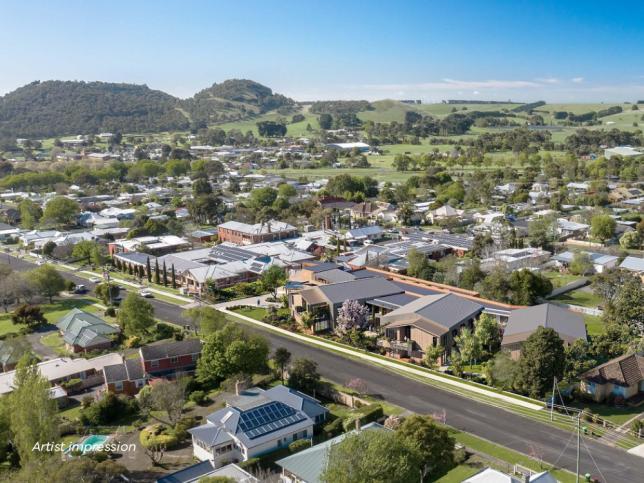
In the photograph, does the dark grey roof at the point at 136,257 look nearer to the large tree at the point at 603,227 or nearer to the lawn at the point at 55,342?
the lawn at the point at 55,342

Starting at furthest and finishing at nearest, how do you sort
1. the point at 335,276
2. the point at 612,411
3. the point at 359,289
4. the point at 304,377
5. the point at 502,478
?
the point at 335,276
the point at 359,289
the point at 304,377
the point at 612,411
the point at 502,478

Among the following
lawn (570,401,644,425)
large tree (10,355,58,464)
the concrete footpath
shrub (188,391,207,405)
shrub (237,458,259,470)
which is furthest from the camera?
shrub (188,391,207,405)

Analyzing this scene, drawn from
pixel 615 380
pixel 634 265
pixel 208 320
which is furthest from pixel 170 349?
pixel 634 265

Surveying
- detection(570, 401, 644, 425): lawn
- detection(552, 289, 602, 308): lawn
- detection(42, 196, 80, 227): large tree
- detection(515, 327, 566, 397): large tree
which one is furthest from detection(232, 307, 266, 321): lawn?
detection(42, 196, 80, 227): large tree

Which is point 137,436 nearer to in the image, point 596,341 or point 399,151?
point 596,341

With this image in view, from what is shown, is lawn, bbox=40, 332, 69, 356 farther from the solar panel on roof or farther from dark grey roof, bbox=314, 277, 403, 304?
the solar panel on roof

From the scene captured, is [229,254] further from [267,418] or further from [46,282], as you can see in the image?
[267,418]
